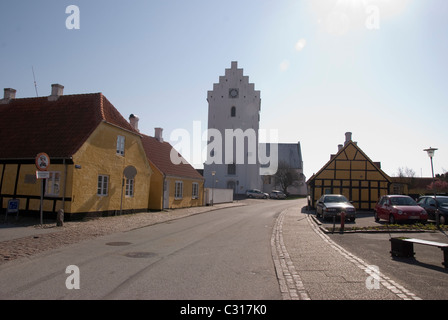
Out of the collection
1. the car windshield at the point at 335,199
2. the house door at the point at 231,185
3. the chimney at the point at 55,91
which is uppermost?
the chimney at the point at 55,91

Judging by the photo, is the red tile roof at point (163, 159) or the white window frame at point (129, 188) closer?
the white window frame at point (129, 188)

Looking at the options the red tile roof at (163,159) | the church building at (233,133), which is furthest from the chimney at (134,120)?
the church building at (233,133)

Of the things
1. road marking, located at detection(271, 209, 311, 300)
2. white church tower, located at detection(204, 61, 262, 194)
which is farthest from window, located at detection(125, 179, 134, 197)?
white church tower, located at detection(204, 61, 262, 194)

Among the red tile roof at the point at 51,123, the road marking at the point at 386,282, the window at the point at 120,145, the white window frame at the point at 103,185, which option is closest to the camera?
the road marking at the point at 386,282

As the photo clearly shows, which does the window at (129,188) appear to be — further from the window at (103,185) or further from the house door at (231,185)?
the house door at (231,185)

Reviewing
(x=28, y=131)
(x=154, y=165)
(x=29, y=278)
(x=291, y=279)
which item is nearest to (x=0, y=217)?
(x=28, y=131)

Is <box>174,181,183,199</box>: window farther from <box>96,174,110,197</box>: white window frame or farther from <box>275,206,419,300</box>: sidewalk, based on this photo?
<box>275,206,419,300</box>: sidewalk

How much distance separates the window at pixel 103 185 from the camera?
18172 millimetres

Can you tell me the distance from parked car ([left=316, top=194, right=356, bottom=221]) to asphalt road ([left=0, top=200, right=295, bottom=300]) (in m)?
9.44

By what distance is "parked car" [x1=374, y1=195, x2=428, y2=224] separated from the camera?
16.6 meters

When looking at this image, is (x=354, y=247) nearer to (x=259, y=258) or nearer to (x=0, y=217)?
(x=259, y=258)

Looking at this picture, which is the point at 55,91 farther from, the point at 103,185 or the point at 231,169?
the point at 231,169

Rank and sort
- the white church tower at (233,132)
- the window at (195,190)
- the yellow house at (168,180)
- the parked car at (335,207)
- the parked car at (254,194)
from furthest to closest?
1. the white church tower at (233,132)
2. the parked car at (254,194)
3. the window at (195,190)
4. the yellow house at (168,180)
5. the parked car at (335,207)
